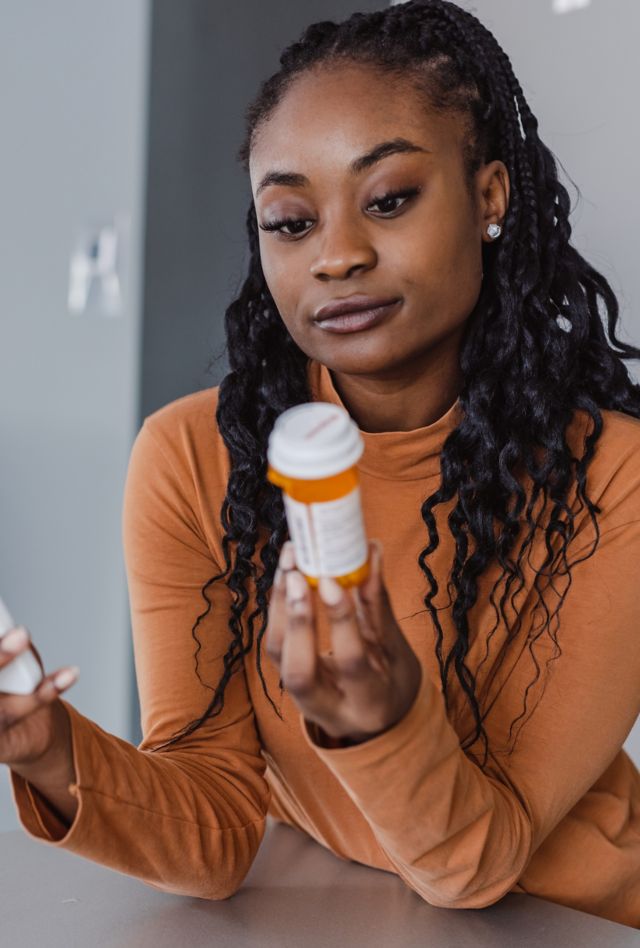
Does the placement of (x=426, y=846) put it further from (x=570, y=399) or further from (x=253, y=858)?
(x=570, y=399)

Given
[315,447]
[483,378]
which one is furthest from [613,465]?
[315,447]

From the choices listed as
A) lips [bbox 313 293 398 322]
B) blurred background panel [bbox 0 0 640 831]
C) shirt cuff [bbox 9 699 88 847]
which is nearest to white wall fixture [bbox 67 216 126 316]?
blurred background panel [bbox 0 0 640 831]

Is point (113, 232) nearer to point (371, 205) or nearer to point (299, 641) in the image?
point (371, 205)

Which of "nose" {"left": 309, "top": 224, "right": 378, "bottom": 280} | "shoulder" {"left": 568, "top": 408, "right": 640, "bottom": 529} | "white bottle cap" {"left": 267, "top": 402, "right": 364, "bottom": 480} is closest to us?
"white bottle cap" {"left": 267, "top": 402, "right": 364, "bottom": 480}

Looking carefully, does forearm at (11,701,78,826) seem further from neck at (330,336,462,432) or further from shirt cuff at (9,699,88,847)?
neck at (330,336,462,432)

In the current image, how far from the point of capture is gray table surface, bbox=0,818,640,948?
2.98 feet

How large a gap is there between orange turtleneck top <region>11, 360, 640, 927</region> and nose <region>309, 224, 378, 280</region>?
0.21 meters

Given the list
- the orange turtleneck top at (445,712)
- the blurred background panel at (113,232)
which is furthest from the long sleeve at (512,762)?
the blurred background panel at (113,232)

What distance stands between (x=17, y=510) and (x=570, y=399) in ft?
3.72

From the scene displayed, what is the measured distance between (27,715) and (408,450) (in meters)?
0.49

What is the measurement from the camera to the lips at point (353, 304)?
1.01 metres

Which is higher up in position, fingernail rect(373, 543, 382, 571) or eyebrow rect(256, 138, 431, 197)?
eyebrow rect(256, 138, 431, 197)

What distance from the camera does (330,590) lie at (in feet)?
2.33

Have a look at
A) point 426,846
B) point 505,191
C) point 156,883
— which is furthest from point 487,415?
point 156,883
